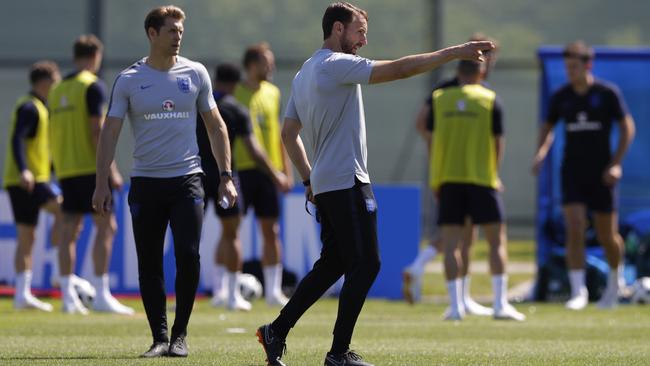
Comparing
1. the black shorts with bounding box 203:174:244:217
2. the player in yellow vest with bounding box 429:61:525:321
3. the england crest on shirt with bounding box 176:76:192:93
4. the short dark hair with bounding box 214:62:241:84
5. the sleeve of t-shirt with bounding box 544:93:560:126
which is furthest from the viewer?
the sleeve of t-shirt with bounding box 544:93:560:126

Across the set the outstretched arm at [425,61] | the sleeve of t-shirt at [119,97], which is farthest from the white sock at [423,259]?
the outstretched arm at [425,61]

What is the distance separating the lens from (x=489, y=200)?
12.8 m

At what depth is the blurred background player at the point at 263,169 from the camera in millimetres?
14469

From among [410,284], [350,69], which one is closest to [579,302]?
[410,284]

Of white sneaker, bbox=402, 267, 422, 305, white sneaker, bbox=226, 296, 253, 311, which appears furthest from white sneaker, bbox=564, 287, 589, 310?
white sneaker, bbox=226, 296, 253, 311

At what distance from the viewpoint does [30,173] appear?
548 inches

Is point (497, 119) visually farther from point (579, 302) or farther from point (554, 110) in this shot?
point (579, 302)

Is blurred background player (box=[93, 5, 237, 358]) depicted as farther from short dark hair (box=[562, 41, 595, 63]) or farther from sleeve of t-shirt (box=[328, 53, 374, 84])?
short dark hair (box=[562, 41, 595, 63])

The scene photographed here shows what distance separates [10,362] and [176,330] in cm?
102

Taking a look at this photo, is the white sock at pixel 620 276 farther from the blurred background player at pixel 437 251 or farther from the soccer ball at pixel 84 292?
the soccer ball at pixel 84 292

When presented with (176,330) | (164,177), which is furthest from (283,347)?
(164,177)

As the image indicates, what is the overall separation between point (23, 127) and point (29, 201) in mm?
756

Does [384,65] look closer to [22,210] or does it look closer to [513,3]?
[22,210]

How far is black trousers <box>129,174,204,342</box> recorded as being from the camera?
28.3ft
